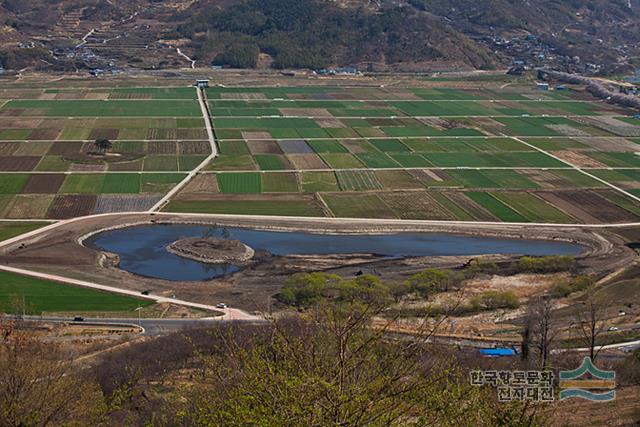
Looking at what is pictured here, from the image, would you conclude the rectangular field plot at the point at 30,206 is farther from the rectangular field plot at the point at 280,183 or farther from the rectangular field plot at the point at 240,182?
the rectangular field plot at the point at 280,183

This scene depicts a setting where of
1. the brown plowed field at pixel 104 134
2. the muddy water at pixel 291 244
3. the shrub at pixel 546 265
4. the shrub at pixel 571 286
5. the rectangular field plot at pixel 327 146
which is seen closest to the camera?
the shrub at pixel 571 286

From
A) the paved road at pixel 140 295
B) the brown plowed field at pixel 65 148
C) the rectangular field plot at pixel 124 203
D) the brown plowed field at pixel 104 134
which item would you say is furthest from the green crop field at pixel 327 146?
the paved road at pixel 140 295

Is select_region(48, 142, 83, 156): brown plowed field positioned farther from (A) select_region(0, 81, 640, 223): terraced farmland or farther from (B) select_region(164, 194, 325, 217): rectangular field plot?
(B) select_region(164, 194, 325, 217): rectangular field plot

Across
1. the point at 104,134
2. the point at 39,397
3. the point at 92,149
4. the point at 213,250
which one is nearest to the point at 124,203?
the point at 213,250

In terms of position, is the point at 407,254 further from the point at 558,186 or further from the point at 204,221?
the point at 558,186

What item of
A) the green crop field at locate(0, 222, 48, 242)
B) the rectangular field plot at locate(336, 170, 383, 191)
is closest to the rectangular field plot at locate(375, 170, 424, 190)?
the rectangular field plot at locate(336, 170, 383, 191)

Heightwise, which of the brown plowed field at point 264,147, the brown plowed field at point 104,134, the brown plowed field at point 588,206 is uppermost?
the brown plowed field at point 588,206

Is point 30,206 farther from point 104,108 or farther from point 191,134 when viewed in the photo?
point 104,108
